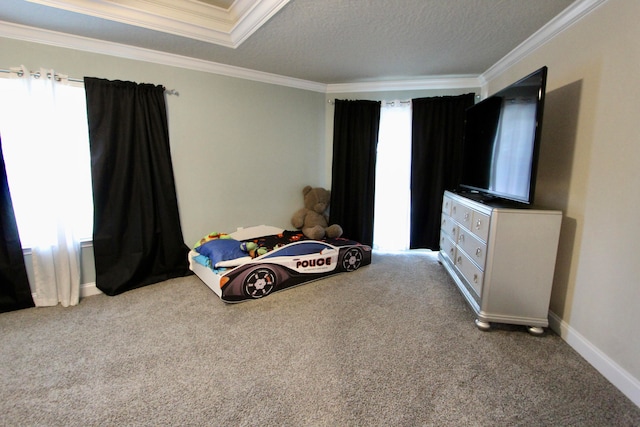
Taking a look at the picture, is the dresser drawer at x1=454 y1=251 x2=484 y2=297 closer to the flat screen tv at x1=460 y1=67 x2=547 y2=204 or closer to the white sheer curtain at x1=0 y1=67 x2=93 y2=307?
the flat screen tv at x1=460 y1=67 x2=547 y2=204

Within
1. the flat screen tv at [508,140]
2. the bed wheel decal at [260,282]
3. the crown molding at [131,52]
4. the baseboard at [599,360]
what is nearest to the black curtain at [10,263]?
the crown molding at [131,52]

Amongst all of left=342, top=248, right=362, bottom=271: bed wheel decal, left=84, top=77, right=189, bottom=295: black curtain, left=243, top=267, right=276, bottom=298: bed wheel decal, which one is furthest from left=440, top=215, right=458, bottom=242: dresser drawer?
left=84, top=77, right=189, bottom=295: black curtain

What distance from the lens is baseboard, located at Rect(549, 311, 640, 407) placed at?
1502 mm

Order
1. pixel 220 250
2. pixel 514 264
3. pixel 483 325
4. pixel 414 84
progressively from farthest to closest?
pixel 414 84 → pixel 220 250 → pixel 483 325 → pixel 514 264

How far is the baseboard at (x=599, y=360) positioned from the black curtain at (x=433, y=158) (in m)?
1.74

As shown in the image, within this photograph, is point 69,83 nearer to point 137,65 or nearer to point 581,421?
point 137,65

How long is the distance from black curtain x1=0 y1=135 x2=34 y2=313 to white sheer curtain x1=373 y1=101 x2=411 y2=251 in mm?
3503

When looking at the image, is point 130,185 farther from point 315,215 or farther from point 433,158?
point 433,158

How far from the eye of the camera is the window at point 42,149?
228 centimetres

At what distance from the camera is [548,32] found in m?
2.16

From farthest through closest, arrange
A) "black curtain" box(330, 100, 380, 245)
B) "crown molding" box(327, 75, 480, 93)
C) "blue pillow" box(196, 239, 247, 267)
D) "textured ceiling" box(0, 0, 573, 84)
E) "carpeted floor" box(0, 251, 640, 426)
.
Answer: "black curtain" box(330, 100, 380, 245)
"crown molding" box(327, 75, 480, 93)
"blue pillow" box(196, 239, 247, 267)
"textured ceiling" box(0, 0, 573, 84)
"carpeted floor" box(0, 251, 640, 426)

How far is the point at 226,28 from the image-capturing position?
2.51m

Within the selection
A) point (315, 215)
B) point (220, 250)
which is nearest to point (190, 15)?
point (220, 250)

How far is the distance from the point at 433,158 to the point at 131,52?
334 centimetres
